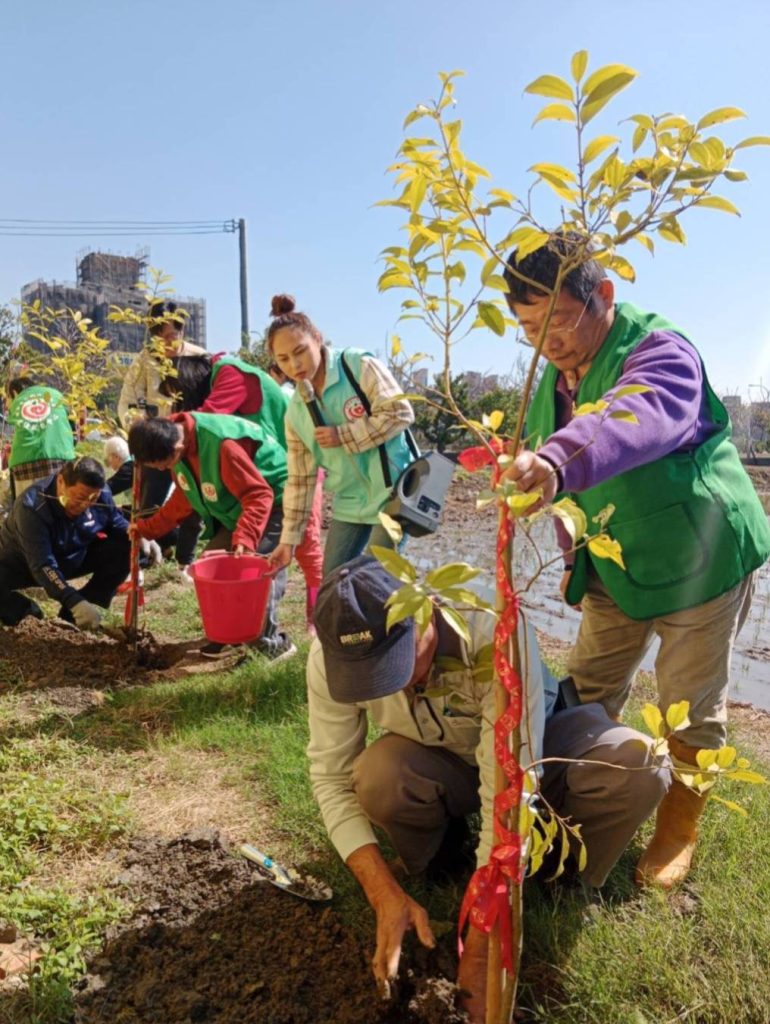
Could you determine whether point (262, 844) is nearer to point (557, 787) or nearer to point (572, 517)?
point (557, 787)

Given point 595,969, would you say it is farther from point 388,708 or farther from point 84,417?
point 84,417

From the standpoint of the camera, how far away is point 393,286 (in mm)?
1247

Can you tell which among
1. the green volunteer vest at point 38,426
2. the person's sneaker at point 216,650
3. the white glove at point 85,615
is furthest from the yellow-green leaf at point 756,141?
the green volunteer vest at point 38,426

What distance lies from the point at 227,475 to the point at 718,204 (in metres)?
2.89

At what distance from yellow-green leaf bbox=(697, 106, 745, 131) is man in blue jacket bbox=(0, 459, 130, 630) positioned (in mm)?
3680

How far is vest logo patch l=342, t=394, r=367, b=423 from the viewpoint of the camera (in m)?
3.22

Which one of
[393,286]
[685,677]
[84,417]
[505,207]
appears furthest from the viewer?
[84,417]

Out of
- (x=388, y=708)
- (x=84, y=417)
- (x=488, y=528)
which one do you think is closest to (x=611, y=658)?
(x=388, y=708)

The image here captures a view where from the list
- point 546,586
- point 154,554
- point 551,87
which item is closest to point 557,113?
point 551,87

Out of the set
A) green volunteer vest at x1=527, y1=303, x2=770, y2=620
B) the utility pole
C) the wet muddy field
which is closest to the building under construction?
the utility pole

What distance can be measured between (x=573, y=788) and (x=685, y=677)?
17.0 inches

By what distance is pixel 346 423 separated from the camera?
3.26 m

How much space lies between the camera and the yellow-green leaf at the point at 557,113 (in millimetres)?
973

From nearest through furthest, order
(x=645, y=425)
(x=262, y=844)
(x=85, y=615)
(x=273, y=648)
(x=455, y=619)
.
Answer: (x=455, y=619), (x=645, y=425), (x=262, y=844), (x=273, y=648), (x=85, y=615)
